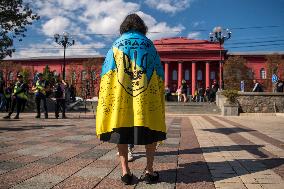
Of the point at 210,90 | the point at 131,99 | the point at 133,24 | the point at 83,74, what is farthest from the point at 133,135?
the point at 83,74

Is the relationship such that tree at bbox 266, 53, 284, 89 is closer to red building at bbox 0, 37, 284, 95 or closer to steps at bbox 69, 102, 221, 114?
red building at bbox 0, 37, 284, 95

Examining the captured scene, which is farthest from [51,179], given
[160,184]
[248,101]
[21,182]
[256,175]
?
[248,101]

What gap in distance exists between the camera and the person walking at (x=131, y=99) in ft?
11.3

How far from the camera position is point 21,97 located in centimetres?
1341

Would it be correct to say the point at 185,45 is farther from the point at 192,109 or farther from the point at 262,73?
the point at 192,109

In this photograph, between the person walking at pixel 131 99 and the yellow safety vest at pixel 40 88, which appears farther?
the yellow safety vest at pixel 40 88

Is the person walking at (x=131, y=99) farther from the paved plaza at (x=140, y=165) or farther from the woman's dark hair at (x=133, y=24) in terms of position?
the paved plaza at (x=140, y=165)

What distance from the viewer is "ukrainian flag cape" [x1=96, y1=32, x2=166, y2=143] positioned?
11.4 ft

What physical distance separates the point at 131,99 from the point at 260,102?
2111 cm

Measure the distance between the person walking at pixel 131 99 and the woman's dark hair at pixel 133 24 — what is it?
18 mm

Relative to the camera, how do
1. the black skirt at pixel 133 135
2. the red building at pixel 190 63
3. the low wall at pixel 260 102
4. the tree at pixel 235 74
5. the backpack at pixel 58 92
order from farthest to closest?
the red building at pixel 190 63 < the tree at pixel 235 74 < the low wall at pixel 260 102 < the backpack at pixel 58 92 < the black skirt at pixel 133 135

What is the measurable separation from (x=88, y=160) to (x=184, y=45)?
2453 inches

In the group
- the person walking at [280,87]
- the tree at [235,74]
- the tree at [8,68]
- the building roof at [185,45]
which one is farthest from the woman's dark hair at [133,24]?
the tree at [8,68]

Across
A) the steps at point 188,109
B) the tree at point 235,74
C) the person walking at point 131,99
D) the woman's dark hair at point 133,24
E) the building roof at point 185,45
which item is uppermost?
the building roof at point 185,45
